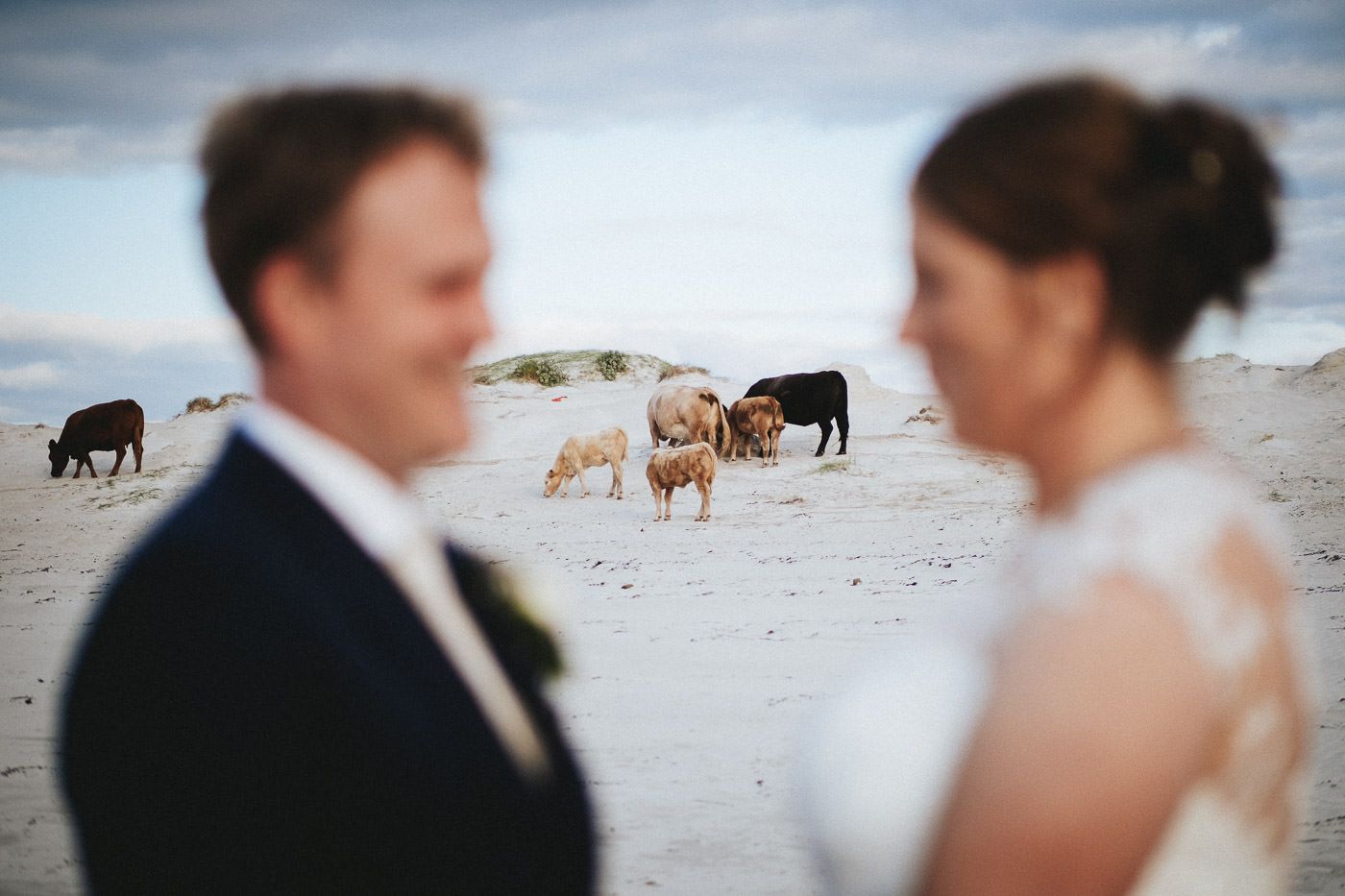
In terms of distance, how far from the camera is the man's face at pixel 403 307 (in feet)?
4.30

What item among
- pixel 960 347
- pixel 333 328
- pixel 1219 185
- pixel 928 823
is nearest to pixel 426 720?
pixel 333 328

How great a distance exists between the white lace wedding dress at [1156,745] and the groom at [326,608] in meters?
0.42

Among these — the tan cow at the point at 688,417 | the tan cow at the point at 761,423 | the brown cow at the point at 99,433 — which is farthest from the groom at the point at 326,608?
the brown cow at the point at 99,433

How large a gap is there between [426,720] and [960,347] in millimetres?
815

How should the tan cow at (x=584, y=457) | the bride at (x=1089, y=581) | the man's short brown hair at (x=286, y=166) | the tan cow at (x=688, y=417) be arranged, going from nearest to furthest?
1. the bride at (x=1089, y=581)
2. the man's short brown hair at (x=286, y=166)
3. the tan cow at (x=584, y=457)
4. the tan cow at (x=688, y=417)

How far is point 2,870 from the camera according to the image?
4.20 m

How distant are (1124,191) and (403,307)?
89cm

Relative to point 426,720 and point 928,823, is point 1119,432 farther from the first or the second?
point 426,720

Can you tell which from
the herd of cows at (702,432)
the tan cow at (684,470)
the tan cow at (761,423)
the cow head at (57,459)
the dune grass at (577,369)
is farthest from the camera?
the dune grass at (577,369)

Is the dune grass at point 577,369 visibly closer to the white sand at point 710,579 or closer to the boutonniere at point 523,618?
the white sand at point 710,579

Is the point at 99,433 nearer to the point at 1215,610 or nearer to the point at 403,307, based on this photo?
the point at 403,307

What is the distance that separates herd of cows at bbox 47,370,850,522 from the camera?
1803cm

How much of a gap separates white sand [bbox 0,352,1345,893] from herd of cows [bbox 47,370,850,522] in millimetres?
569

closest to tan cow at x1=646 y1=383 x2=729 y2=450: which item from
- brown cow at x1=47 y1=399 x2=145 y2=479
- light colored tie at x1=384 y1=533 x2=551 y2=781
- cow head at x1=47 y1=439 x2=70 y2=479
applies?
brown cow at x1=47 y1=399 x2=145 y2=479
